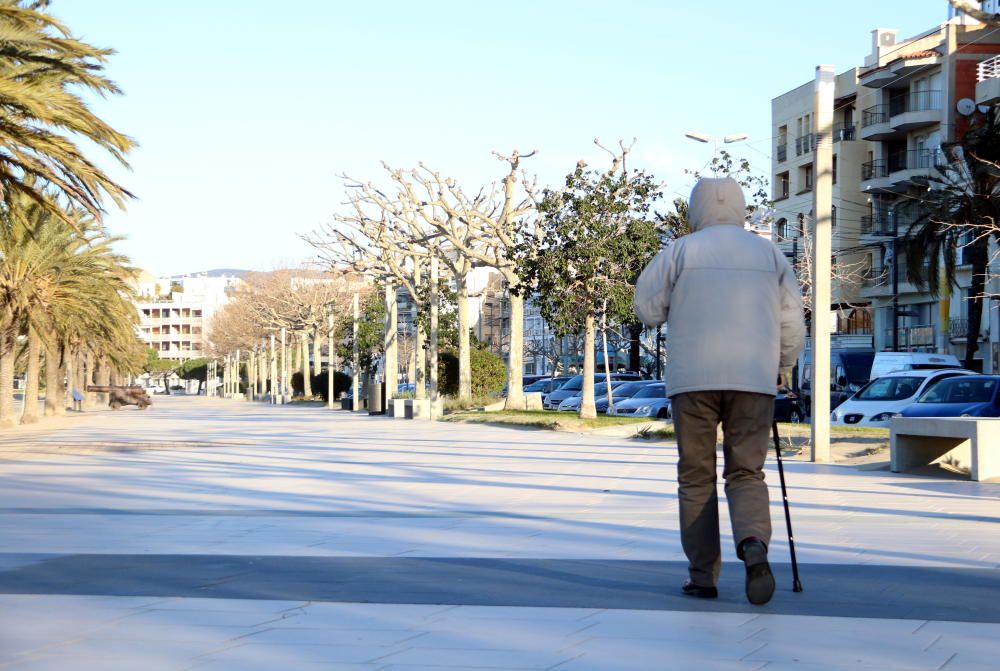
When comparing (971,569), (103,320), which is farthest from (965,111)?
(971,569)

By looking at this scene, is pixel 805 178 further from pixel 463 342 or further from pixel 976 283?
pixel 463 342

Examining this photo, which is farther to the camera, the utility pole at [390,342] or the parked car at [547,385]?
the parked car at [547,385]

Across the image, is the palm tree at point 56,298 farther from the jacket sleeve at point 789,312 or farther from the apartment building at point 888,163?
the apartment building at point 888,163

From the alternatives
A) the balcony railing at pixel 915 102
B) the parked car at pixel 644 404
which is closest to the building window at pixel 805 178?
the balcony railing at pixel 915 102

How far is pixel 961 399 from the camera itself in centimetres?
2412

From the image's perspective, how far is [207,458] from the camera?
19.2 m

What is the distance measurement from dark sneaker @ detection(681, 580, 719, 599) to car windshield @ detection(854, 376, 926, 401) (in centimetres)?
2258

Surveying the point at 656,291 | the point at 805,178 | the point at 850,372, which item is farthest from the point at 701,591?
the point at 805,178

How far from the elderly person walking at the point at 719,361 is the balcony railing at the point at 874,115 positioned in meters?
59.4

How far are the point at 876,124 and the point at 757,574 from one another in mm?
60073

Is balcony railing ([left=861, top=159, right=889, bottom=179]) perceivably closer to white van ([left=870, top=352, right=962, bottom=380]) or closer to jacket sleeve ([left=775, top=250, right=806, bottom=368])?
white van ([left=870, top=352, right=962, bottom=380])

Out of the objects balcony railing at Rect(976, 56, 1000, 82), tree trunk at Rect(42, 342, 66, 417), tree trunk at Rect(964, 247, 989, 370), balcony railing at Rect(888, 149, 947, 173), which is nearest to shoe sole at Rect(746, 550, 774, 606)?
tree trunk at Rect(964, 247, 989, 370)

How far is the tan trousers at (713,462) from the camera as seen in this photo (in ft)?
19.8

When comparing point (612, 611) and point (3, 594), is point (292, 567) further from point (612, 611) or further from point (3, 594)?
point (612, 611)
